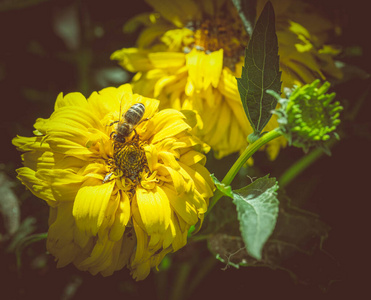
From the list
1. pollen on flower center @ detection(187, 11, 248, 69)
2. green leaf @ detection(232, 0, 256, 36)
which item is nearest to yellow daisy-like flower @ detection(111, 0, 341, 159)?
pollen on flower center @ detection(187, 11, 248, 69)

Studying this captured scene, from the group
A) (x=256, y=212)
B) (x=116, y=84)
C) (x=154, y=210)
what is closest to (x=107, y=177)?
(x=154, y=210)

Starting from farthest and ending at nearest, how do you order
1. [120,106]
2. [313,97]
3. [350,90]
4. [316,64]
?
1. [350,90]
2. [316,64]
3. [120,106]
4. [313,97]

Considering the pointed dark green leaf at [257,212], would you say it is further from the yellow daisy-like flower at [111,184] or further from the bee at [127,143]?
the bee at [127,143]

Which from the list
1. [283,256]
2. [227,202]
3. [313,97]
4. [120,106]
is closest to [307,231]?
[283,256]

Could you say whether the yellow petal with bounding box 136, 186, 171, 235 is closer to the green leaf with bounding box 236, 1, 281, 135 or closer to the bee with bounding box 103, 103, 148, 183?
the bee with bounding box 103, 103, 148, 183

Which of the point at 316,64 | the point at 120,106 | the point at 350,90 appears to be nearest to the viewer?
the point at 120,106

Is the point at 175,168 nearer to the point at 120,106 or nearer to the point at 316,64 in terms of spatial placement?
the point at 120,106

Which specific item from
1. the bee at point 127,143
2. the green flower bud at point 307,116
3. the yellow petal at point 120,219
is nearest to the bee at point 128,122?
the bee at point 127,143
